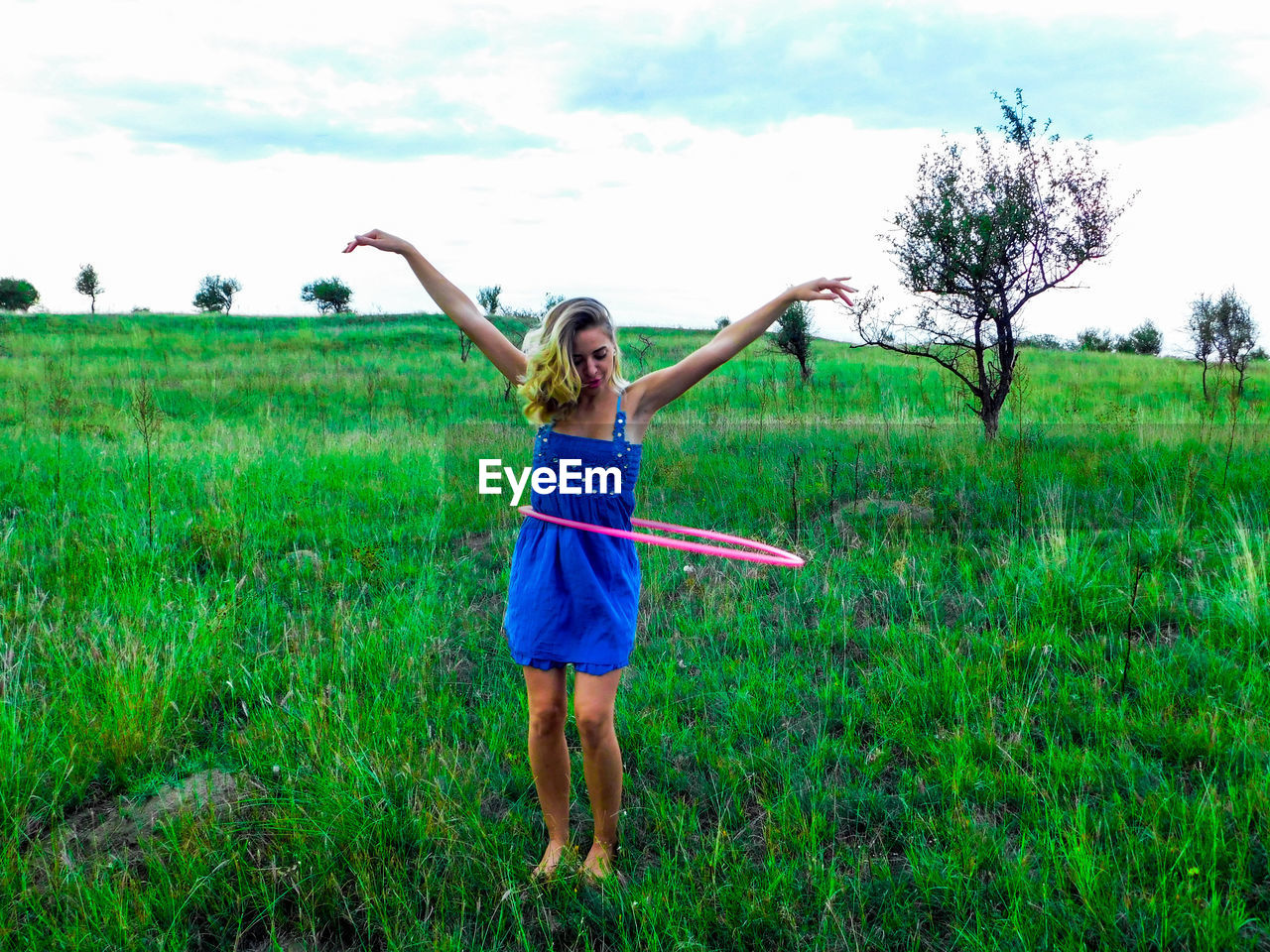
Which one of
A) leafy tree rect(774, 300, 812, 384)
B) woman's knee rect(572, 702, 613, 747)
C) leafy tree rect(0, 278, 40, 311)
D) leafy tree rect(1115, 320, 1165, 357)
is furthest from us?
leafy tree rect(0, 278, 40, 311)

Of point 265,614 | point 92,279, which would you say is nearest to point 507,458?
point 265,614

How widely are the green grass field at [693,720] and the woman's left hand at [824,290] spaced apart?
85.8 inches

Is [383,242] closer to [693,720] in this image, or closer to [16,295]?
[693,720]

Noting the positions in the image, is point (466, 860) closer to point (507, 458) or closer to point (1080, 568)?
point (1080, 568)

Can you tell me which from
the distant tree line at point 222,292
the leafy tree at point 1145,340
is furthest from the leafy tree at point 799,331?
the distant tree line at point 222,292

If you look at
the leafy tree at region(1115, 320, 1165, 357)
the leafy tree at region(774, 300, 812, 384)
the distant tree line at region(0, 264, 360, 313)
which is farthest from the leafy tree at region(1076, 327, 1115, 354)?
the distant tree line at region(0, 264, 360, 313)

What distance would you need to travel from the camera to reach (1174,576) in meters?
5.61

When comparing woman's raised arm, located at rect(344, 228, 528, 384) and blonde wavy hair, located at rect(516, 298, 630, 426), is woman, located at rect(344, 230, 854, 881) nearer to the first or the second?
blonde wavy hair, located at rect(516, 298, 630, 426)

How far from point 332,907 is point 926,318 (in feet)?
40.6

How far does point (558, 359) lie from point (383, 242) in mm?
1243

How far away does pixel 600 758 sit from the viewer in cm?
299

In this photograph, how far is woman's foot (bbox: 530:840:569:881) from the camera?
3045mm

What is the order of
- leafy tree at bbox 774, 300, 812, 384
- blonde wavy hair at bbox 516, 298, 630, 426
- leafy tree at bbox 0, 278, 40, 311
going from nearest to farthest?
blonde wavy hair at bbox 516, 298, 630, 426 < leafy tree at bbox 774, 300, 812, 384 < leafy tree at bbox 0, 278, 40, 311

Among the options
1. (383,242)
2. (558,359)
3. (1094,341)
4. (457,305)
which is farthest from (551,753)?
(1094,341)
